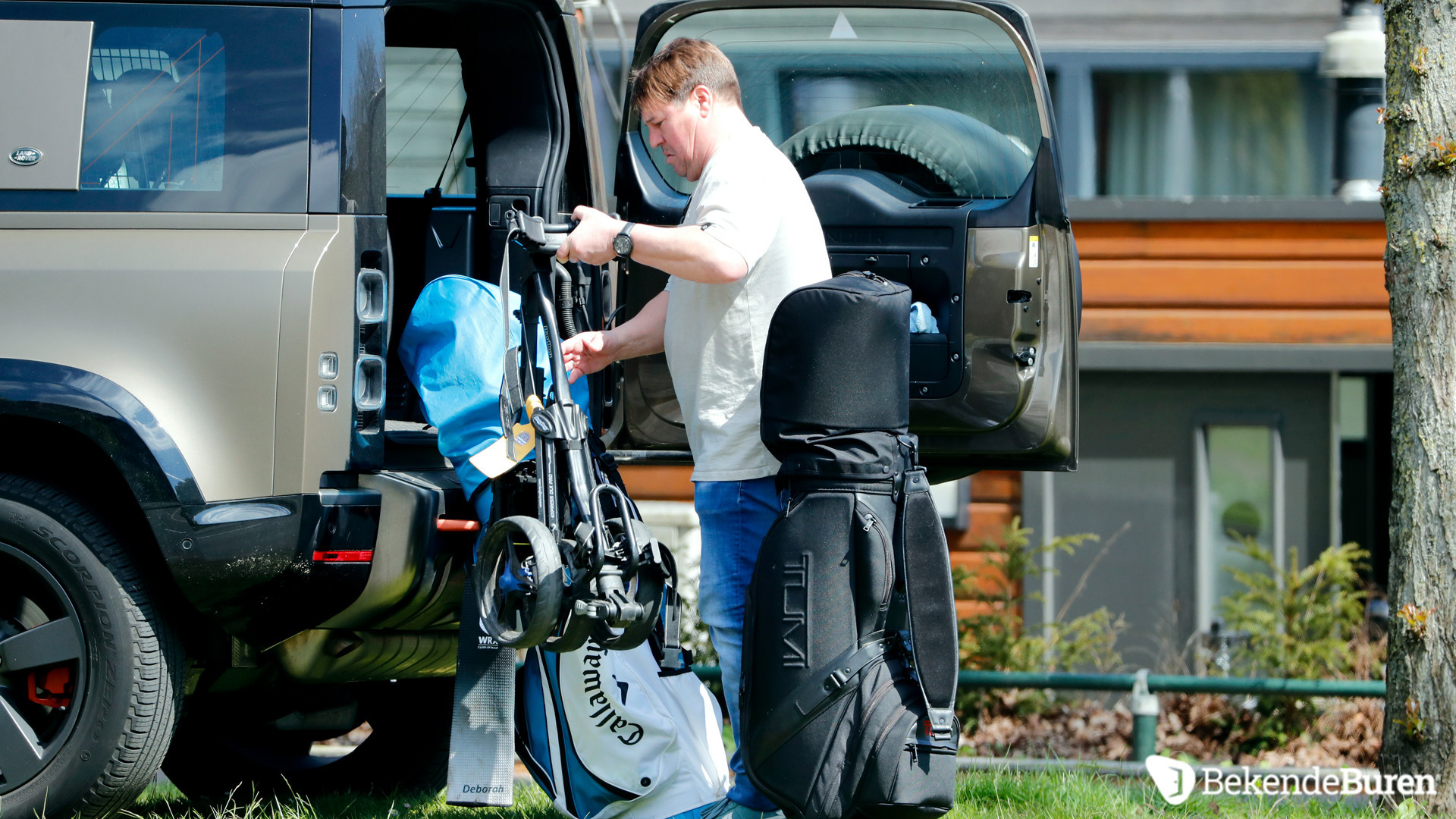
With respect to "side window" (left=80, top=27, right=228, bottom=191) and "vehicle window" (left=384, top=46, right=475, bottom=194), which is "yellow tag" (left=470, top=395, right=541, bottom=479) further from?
"vehicle window" (left=384, top=46, right=475, bottom=194)

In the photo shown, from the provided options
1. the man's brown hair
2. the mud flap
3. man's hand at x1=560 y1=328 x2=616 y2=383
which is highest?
the man's brown hair

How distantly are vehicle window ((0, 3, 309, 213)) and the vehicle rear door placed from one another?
107 centimetres

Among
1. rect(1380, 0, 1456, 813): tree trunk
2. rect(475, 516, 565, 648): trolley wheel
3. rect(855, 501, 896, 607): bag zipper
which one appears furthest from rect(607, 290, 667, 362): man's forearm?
rect(1380, 0, 1456, 813): tree trunk

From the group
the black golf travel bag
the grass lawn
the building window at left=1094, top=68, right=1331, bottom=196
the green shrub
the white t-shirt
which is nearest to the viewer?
the black golf travel bag

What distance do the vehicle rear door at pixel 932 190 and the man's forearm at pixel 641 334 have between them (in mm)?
625

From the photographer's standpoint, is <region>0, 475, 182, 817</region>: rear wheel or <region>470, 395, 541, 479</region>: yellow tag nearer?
<region>0, 475, 182, 817</region>: rear wheel

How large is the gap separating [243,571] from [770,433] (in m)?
1.27

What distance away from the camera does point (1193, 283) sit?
782 centimetres

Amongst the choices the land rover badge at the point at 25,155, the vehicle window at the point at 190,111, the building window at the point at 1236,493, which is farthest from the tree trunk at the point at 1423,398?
the building window at the point at 1236,493

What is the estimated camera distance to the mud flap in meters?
3.44

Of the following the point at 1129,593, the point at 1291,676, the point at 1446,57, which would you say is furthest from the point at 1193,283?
the point at 1446,57

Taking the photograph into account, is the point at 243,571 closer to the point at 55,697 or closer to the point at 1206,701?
the point at 55,697

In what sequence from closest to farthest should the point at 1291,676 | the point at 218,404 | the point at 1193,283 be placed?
1. the point at 218,404
2. the point at 1291,676
3. the point at 1193,283

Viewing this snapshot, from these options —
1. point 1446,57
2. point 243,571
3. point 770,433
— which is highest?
point 1446,57
